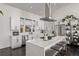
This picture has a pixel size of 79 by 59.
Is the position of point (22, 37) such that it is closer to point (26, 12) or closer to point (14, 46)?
point (14, 46)

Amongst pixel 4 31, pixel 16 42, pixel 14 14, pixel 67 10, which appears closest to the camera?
pixel 16 42

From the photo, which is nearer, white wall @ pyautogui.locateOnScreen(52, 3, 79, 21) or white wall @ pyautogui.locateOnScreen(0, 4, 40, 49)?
white wall @ pyautogui.locateOnScreen(0, 4, 40, 49)

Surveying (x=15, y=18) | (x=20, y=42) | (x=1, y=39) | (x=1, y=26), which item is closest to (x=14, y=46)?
(x=20, y=42)

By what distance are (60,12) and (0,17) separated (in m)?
3.85

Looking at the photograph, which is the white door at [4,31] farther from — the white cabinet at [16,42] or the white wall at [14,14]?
the white cabinet at [16,42]

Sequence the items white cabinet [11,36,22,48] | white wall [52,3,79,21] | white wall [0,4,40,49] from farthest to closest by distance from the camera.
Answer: white wall [52,3,79,21], white wall [0,4,40,49], white cabinet [11,36,22,48]

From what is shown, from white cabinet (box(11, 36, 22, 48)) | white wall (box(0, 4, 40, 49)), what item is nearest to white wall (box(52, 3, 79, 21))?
white wall (box(0, 4, 40, 49))

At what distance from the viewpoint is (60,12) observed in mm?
6008

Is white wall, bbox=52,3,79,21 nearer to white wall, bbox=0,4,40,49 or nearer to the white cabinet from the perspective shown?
white wall, bbox=0,4,40,49

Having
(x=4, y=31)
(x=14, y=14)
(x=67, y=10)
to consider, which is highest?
(x=67, y=10)

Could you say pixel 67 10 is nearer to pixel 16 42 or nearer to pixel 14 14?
pixel 14 14

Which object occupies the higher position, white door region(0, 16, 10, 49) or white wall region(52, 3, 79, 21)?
white wall region(52, 3, 79, 21)

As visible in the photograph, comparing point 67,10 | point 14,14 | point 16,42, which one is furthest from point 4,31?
point 67,10

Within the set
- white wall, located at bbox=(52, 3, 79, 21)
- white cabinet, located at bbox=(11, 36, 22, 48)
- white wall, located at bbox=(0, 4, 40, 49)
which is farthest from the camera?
white wall, located at bbox=(52, 3, 79, 21)
